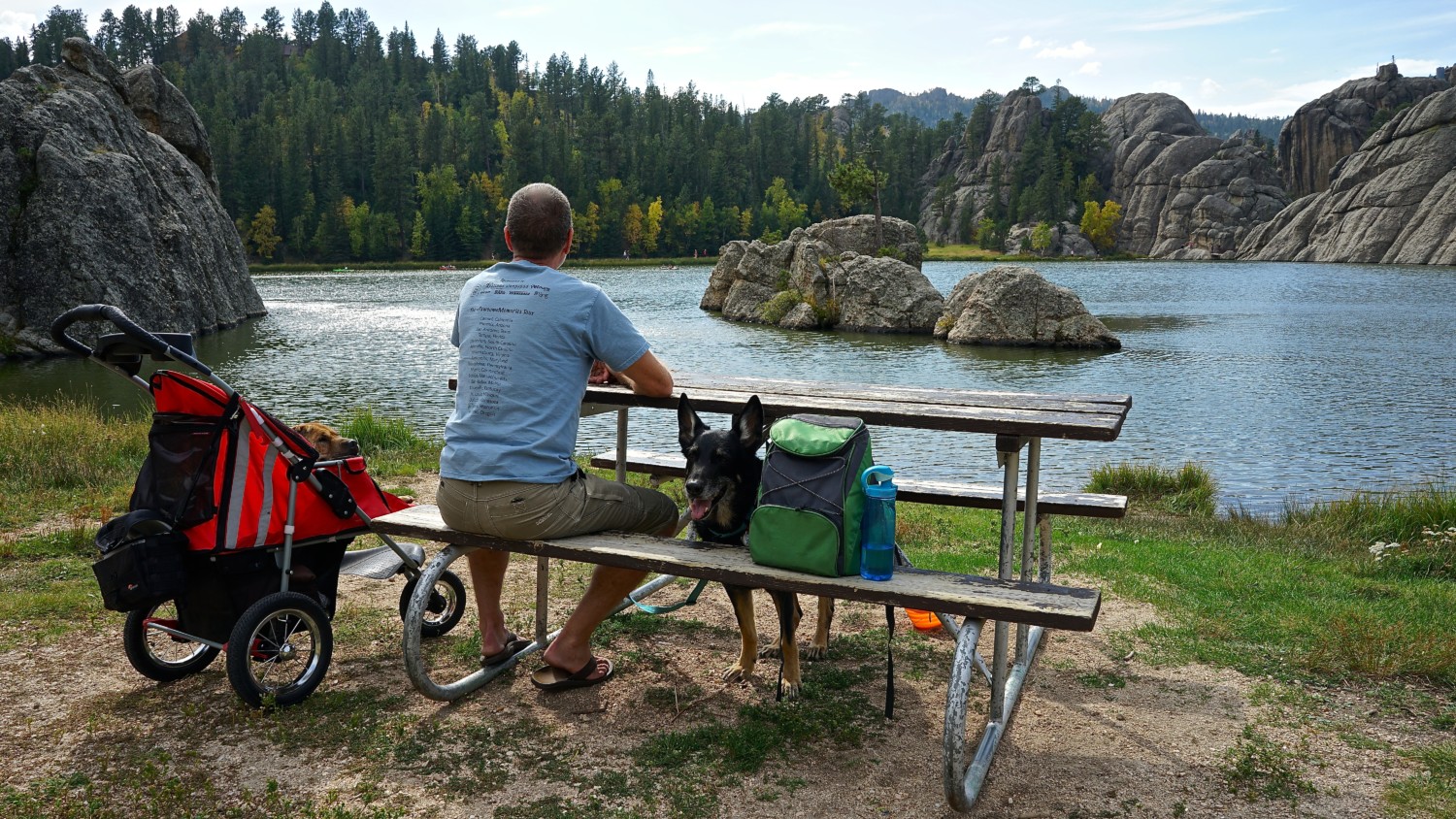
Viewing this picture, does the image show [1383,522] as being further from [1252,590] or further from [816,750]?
[816,750]

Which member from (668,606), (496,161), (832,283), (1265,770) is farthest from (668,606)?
(496,161)

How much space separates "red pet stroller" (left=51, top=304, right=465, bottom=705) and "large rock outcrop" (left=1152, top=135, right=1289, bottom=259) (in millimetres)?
132269

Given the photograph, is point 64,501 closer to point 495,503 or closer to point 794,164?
point 495,503

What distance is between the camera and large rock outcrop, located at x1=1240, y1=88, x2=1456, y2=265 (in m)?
91.3

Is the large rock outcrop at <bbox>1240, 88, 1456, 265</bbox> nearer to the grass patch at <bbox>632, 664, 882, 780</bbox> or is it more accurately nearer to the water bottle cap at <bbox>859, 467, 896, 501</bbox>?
the grass patch at <bbox>632, 664, 882, 780</bbox>

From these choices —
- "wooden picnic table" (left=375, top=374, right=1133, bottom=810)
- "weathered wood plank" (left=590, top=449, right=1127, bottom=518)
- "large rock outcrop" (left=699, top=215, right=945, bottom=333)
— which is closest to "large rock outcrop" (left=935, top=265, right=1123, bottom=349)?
"large rock outcrop" (left=699, top=215, right=945, bottom=333)

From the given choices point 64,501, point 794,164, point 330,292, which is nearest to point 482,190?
point 794,164

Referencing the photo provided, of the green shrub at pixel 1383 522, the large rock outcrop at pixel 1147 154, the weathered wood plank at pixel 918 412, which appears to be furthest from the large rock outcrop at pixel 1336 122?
the weathered wood plank at pixel 918 412

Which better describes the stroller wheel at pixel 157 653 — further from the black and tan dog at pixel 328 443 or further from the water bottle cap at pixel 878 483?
the water bottle cap at pixel 878 483

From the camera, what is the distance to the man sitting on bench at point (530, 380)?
4516 millimetres

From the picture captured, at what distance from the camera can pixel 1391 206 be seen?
9769 cm

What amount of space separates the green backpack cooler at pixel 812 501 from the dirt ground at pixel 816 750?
0.90 meters

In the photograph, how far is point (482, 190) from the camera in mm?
148625

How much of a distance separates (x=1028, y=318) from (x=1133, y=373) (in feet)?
29.1
